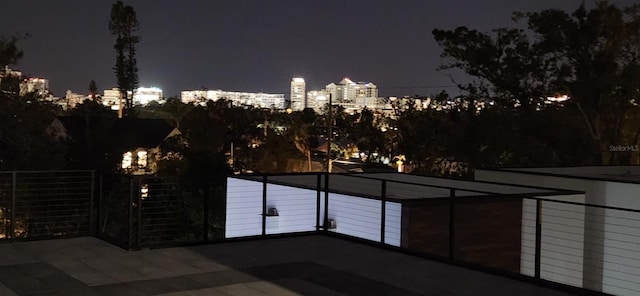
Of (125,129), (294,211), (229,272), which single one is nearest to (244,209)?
(294,211)

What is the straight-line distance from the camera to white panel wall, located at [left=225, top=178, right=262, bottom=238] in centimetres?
1237

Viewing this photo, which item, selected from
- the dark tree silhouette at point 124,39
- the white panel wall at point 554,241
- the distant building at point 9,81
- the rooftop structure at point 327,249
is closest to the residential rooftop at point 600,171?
the rooftop structure at point 327,249

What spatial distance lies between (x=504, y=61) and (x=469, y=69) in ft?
5.08

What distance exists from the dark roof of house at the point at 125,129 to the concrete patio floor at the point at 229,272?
2189 cm

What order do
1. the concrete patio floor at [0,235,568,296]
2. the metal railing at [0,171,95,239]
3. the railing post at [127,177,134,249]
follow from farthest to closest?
the metal railing at [0,171,95,239], the railing post at [127,177,134,249], the concrete patio floor at [0,235,568,296]

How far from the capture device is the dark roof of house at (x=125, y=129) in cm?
3036

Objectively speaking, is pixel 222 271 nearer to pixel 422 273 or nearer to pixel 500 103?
pixel 422 273

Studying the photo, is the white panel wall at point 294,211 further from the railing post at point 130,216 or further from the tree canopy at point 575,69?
the tree canopy at point 575,69

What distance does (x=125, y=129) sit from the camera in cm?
3559

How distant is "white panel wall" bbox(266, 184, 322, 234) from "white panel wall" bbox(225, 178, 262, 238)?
0.98 ft

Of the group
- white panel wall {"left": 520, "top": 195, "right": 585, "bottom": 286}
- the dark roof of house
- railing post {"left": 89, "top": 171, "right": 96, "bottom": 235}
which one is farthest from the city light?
railing post {"left": 89, "top": 171, "right": 96, "bottom": 235}

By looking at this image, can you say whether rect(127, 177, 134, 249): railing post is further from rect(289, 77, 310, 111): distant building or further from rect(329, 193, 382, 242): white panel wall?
rect(289, 77, 310, 111): distant building

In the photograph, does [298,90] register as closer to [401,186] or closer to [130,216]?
[401,186]

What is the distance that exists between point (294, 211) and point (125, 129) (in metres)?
25.6
